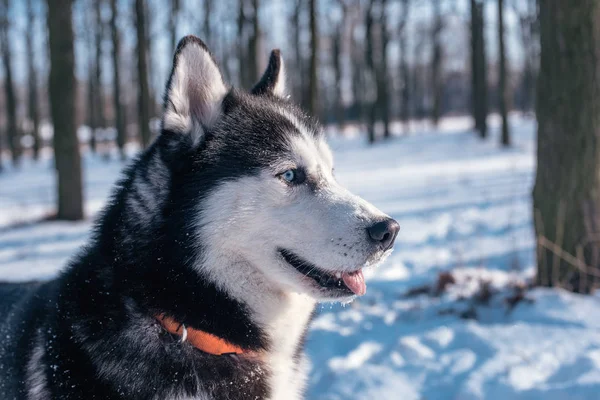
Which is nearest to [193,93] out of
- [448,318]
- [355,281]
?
[355,281]

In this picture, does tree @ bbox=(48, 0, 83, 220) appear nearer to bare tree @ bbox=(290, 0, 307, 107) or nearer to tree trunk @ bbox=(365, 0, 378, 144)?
bare tree @ bbox=(290, 0, 307, 107)

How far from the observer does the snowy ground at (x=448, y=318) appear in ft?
11.0

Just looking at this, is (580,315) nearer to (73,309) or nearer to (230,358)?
(230,358)

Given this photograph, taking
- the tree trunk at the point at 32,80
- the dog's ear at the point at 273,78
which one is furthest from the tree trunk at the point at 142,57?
the tree trunk at the point at 32,80

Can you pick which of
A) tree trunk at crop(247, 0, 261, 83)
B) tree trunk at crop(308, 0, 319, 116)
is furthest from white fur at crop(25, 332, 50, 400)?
tree trunk at crop(247, 0, 261, 83)

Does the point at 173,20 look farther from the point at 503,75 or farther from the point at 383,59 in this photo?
the point at 503,75

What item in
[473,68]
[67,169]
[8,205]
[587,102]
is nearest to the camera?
[587,102]

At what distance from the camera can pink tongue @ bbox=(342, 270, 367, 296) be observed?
2.25 m

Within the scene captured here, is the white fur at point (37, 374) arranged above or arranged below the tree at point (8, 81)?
below

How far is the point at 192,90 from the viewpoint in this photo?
2.29 metres

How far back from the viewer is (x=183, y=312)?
2.07m

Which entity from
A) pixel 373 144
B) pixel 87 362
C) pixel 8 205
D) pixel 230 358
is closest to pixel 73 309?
pixel 87 362

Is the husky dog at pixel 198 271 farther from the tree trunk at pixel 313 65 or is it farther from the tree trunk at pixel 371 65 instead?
the tree trunk at pixel 371 65

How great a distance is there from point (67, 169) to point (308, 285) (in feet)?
27.4
